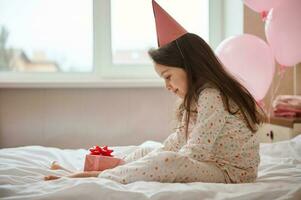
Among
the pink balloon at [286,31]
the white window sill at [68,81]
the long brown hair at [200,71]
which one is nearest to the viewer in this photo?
the long brown hair at [200,71]

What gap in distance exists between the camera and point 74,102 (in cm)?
225

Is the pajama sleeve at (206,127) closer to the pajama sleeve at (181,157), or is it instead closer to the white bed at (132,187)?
the pajama sleeve at (181,157)

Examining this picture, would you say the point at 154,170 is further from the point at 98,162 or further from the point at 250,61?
the point at 250,61

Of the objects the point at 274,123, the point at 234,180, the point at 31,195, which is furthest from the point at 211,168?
the point at 274,123

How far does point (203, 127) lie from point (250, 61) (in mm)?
860

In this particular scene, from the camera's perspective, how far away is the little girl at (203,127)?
3.47ft

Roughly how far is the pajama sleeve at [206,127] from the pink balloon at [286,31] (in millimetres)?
834

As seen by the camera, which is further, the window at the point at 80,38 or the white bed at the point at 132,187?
the window at the point at 80,38

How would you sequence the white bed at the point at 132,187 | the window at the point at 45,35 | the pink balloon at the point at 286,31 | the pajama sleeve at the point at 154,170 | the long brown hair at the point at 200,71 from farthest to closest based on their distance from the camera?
1. the window at the point at 45,35
2. the pink balloon at the point at 286,31
3. the long brown hair at the point at 200,71
4. the pajama sleeve at the point at 154,170
5. the white bed at the point at 132,187

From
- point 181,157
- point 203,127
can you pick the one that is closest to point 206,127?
point 203,127

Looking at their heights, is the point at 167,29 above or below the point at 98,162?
above

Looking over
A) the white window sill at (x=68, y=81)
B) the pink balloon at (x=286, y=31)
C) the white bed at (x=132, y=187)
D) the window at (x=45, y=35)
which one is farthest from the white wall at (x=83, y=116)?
the white bed at (x=132, y=187)

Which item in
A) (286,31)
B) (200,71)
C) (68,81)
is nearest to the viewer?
(200,71)

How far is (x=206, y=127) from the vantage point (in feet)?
3.66
